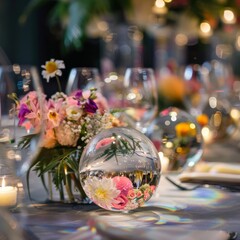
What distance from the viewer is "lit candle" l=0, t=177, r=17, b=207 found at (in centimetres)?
94

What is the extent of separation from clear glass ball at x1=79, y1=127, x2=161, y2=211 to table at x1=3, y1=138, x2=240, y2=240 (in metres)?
0.03

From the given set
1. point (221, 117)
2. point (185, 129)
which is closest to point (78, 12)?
point (221, 117)

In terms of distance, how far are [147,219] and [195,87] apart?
4.07 ft

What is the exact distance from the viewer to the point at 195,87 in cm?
212

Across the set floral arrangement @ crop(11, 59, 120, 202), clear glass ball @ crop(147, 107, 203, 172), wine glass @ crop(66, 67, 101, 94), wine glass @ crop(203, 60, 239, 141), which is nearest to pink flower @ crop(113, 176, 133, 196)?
floral arrangement @ crop(11, 59, 120, 202)

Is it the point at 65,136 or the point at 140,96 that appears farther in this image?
the point at 140,96

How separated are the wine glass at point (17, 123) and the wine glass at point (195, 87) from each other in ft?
3.66

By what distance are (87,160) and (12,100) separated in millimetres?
141

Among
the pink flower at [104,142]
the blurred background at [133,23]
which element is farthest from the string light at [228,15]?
the pink flower at [104,142]

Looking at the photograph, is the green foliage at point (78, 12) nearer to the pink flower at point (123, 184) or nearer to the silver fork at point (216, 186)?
the silver fork at point (216, 186)

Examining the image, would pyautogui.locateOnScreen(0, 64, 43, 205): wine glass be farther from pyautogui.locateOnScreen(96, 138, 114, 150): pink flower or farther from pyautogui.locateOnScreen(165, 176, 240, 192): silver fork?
pyautogui.locateOnScreen(165, 176, 240, 192): silver fork

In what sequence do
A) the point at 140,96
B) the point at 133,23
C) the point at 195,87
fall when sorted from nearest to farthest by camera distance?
the point at 140,96
the point at 195,87
the point at 133,23

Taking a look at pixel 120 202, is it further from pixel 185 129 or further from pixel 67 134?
pixel 185 129

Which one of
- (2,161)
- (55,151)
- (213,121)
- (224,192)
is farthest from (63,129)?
(213,121)
